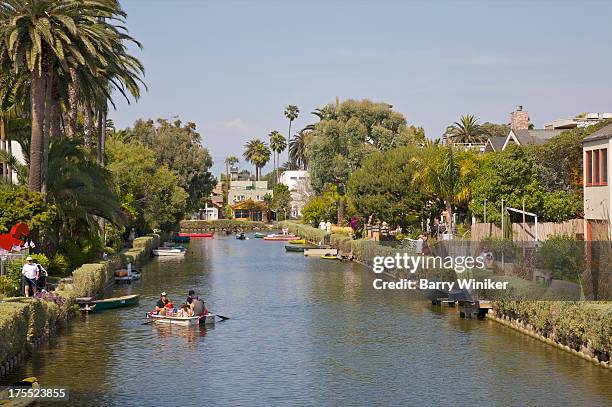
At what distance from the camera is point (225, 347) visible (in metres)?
37.8

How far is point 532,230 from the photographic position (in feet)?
199

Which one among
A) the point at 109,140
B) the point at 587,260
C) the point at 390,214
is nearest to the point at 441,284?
the point at 587,260

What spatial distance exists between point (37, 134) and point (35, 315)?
2019 centimetres

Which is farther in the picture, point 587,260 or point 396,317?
point 396,317

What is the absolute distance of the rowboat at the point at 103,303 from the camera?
46531 millimetres

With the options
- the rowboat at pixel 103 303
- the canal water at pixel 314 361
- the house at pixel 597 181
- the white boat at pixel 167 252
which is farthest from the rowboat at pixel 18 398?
the white boat at pixel 167 252

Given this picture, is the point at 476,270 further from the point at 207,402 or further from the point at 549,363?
the point at 207,402

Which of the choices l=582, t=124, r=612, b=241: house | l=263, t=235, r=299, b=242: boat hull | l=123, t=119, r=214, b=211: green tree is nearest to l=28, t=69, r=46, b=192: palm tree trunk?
l=582, t=124, r=612, b=241: house

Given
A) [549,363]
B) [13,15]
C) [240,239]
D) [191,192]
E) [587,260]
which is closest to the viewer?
[549,363]

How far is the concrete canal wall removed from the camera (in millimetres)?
28438

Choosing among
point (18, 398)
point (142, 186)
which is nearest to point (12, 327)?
point (18, 398)

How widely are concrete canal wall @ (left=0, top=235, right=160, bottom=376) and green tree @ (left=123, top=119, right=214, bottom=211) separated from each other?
69.9m

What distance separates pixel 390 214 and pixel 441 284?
38849 millimetres

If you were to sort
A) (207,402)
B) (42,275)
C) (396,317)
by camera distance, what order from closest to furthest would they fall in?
(207,402) → (42,275) → (396,317)
